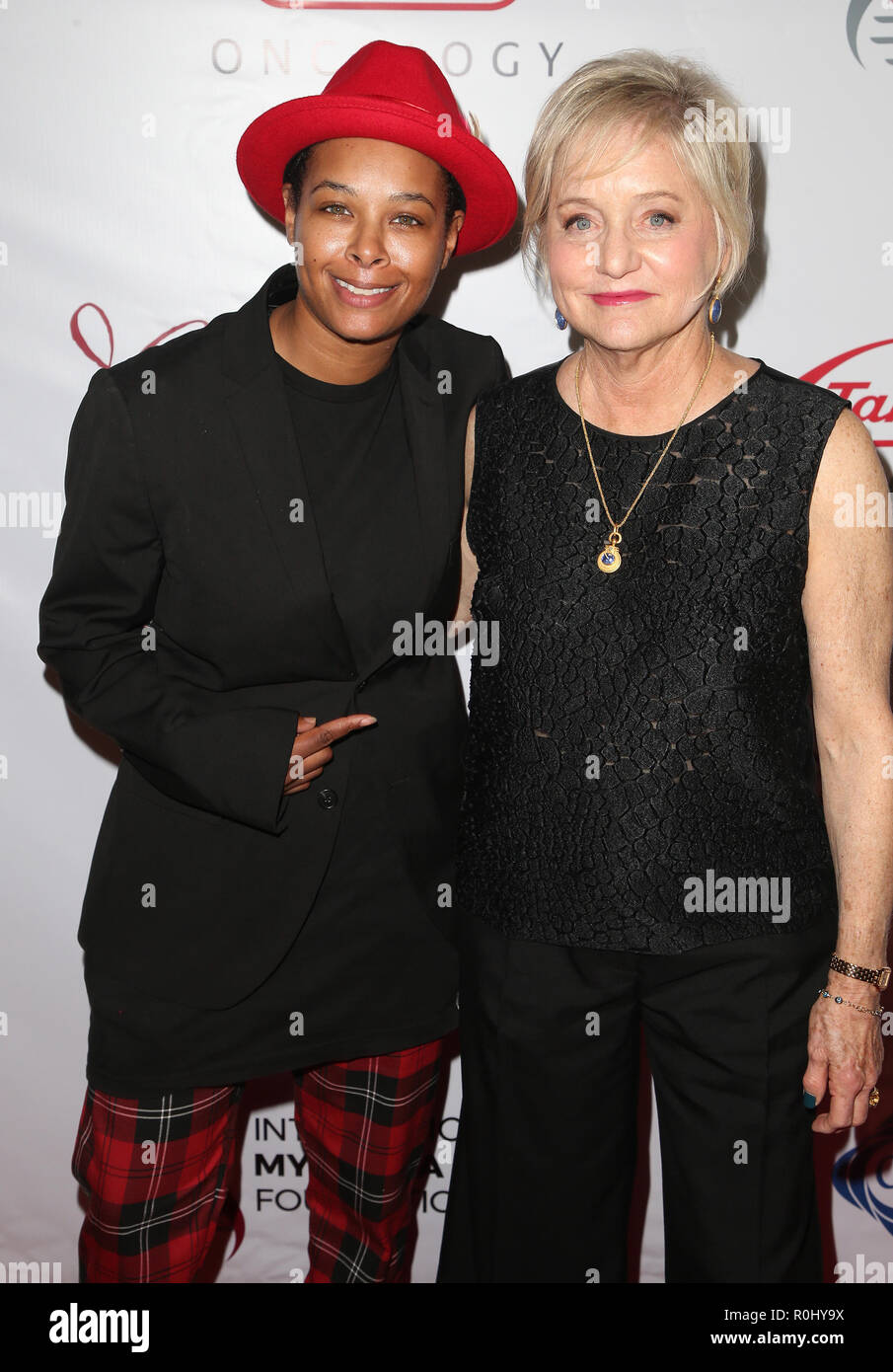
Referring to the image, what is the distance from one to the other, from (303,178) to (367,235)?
0.18m

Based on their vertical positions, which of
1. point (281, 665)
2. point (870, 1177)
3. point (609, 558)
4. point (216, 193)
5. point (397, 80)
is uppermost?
point (216, 193)

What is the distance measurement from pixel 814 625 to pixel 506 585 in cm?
39

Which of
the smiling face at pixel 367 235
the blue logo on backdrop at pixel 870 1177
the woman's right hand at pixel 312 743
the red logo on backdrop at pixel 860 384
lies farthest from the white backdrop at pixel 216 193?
the blue logo on backdrop at pixel 870 1177

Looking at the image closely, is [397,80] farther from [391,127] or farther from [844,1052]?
[844,1052]

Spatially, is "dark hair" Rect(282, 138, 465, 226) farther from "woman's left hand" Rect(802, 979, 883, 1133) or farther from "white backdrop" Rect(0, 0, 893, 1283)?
"woman's left hand" Rect(802, 979, 883, 1133)

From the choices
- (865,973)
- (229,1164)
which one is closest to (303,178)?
(865,973)

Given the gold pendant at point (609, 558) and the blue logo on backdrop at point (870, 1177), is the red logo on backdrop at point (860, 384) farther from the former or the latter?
the blue logo on backdrop at point (870, 1177)

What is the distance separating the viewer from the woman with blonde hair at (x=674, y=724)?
1.48 meters

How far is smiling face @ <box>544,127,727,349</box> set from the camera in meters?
1.46

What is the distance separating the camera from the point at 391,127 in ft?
5.07

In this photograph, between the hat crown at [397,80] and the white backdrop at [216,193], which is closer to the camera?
the hat crown at [397,80]

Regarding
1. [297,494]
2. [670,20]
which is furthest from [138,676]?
[670,20]

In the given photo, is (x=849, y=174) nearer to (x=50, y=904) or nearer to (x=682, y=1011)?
(x=682, y=1011)
